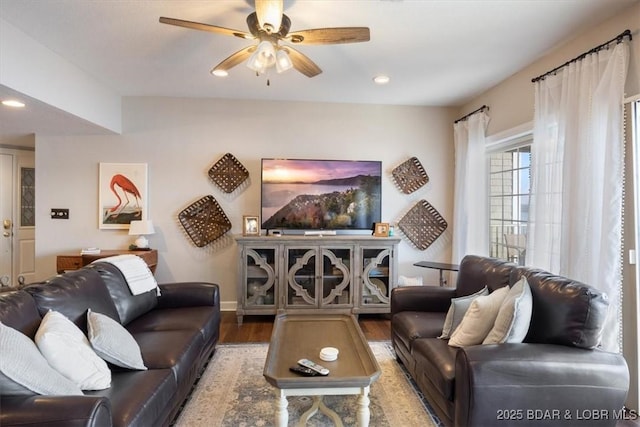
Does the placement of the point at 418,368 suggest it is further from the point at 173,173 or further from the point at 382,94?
the point at 173,173

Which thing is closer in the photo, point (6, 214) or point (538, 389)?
point (538, 389)

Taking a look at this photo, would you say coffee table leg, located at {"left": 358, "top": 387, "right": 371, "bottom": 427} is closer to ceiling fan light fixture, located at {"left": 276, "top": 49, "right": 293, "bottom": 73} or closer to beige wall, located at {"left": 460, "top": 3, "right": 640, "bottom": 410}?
beige wall, located at {"left": 460, "top": 3, "right": 640, "bottom": 410}

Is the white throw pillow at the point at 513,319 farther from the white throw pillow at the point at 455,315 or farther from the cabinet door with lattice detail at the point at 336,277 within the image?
the cabinet door with lattice detail at the point at 336,277

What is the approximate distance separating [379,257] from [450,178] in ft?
5.18

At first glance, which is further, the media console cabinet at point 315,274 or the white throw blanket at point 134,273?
the media console cabinet at point 315,274

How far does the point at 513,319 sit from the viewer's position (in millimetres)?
1812

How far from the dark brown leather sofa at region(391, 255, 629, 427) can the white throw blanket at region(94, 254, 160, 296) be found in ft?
7.31

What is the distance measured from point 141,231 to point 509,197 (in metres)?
4.21

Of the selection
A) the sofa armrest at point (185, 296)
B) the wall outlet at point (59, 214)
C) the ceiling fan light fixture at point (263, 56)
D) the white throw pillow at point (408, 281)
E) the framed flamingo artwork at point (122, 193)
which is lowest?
the white throw pillow at point (408, 281)

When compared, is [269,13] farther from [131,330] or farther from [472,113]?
[472,113]

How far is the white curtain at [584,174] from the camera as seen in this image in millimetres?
2205

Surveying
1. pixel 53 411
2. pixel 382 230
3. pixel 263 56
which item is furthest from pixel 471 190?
pixel 53 411

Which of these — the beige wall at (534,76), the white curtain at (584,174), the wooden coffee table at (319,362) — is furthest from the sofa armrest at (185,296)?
the beige wall at (534,76)

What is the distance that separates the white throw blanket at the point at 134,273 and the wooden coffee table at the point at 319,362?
113 cm
